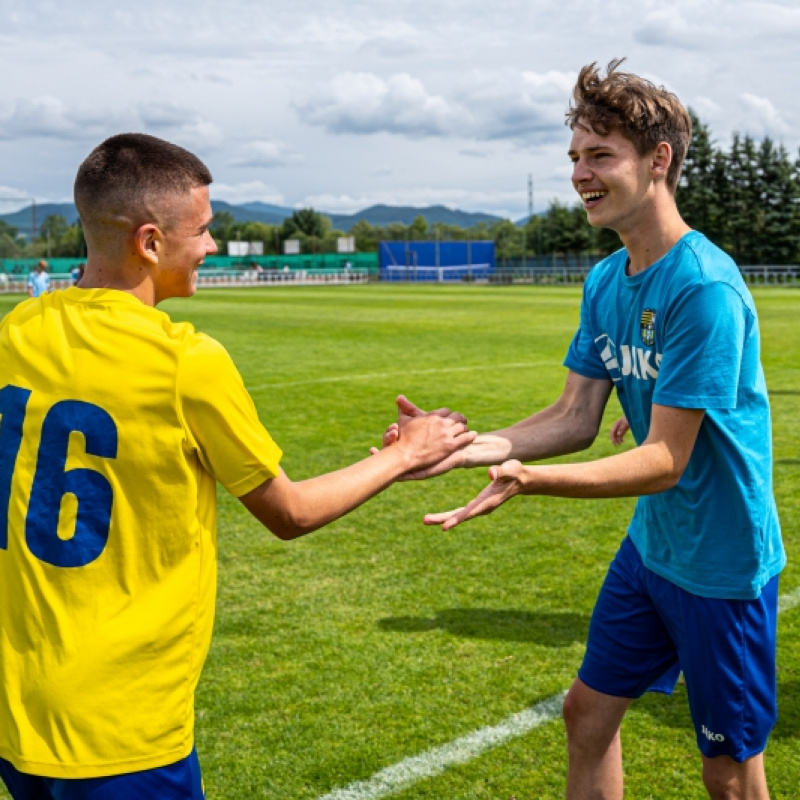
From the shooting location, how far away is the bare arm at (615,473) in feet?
9.38

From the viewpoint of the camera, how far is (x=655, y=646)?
11.4 feet

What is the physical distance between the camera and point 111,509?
2352 mm

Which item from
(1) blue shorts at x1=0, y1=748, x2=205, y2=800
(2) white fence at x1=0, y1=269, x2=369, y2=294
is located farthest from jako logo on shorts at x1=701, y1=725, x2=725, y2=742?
(2) white fence at x1=0, y1=269, x2=369, y2=294

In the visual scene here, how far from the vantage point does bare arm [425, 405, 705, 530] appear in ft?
9.38

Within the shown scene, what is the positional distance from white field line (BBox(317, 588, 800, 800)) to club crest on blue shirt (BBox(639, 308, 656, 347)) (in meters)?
2.12

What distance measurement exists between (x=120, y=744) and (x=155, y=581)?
36 cm

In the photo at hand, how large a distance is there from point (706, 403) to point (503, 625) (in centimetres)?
342

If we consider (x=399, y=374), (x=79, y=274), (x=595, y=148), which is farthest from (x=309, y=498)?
(x=399, y=374)

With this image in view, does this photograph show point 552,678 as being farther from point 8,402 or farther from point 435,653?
point 8,402

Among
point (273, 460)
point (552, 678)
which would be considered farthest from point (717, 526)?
point (552, 678)

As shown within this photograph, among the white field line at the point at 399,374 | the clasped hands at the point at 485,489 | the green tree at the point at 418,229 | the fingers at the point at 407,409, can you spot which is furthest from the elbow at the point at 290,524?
the green tree at the point at 418,229

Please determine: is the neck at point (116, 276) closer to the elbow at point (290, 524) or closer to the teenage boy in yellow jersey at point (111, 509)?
the teenage boy in yellow jersey at point (111, 509)

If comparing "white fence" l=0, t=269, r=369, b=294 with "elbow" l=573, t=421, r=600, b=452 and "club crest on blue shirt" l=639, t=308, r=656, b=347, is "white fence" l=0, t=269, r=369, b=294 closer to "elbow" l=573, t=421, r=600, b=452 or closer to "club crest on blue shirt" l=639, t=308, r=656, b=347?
"elbow" l=573, t=421, r=600, b=452

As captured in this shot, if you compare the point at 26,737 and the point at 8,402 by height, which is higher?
the point at 8,402
